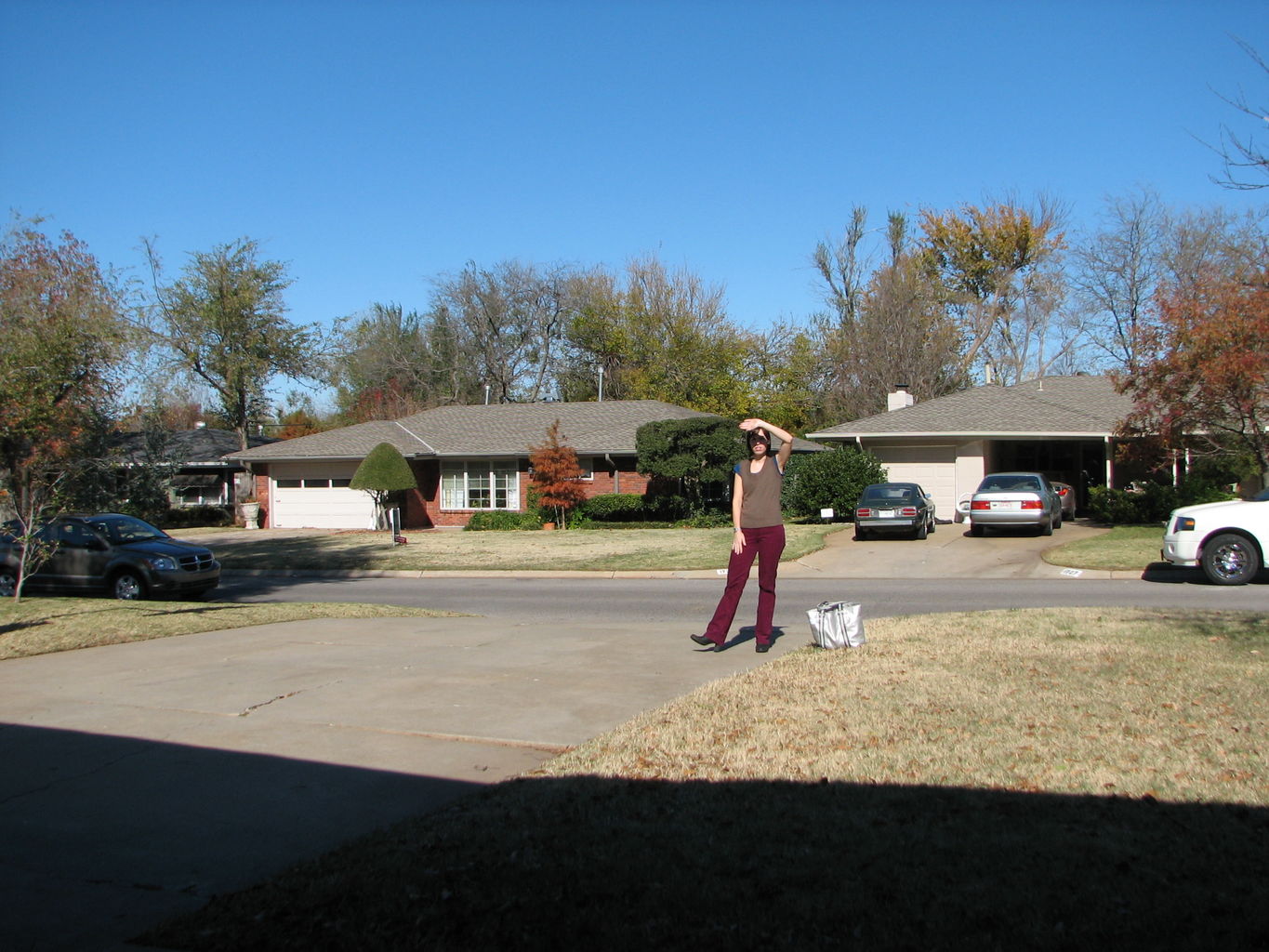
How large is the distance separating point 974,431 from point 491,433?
54.2 ft

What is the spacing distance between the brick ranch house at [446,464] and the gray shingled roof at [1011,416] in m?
6.30

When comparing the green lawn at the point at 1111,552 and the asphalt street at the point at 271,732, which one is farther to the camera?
the green lawn at the point at 1111,552

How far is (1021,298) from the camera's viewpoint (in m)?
47.5

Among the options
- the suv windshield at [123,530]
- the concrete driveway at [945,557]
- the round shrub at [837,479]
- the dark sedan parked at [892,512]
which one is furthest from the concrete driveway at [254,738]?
the round shrub at [837,479]

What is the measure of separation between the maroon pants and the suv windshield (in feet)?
38.9

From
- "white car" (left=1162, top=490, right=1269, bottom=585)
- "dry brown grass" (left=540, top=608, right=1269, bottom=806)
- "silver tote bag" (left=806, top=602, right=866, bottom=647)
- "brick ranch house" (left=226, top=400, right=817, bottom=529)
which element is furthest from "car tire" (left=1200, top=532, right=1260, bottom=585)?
"brick ranch house" (left=226, top=400, right=817, bottom=529)

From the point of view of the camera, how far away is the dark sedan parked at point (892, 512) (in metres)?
24.5

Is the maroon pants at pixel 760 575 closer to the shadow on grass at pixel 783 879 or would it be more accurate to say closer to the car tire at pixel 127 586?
the shadow on grass at pixel 783 879

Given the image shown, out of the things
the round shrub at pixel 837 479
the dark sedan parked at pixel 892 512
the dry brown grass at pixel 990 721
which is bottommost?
the dry brown grass at pixel 990 721

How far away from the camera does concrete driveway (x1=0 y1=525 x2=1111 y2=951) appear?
430 centimetres

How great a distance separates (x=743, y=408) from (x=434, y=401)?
18223mm

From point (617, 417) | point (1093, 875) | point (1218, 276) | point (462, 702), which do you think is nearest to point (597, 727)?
point (462, 702)

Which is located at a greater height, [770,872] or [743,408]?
[743,408]

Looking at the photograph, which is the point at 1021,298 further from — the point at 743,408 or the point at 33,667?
the point at 33,667
